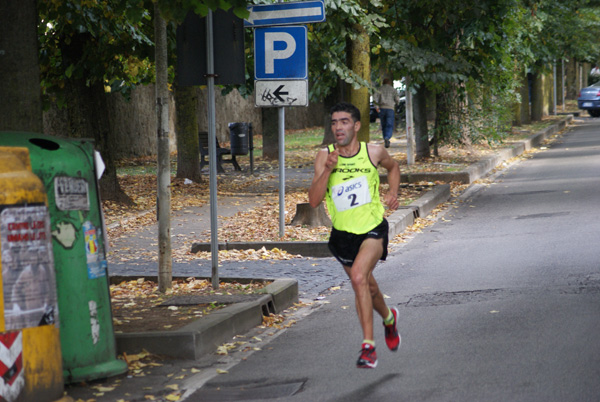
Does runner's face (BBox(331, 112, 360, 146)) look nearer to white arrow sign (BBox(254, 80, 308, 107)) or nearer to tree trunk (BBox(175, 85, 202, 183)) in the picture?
white arrow sign (BBox(254, 80, 308, 107))

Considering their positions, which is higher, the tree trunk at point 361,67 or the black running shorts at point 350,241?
the tree trunk at point 361,67

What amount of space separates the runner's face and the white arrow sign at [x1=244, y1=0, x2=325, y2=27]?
5.14 m

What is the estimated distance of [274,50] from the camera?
1173cm

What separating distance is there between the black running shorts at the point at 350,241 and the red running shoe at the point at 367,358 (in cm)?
70

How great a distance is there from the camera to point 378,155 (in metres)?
6.52

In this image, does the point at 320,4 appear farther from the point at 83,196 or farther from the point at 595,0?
the point at 595,0

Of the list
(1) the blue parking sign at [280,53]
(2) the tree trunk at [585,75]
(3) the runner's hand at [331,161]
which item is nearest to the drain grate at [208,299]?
(3) the runner's hand at [331,161]

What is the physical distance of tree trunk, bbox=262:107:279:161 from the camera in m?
26.4

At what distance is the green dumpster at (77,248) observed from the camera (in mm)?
5746

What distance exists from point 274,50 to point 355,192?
5647mm

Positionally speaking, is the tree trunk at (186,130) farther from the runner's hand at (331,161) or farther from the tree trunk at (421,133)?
the runner's hand at (331,161)

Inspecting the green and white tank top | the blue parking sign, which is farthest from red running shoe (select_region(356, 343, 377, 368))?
the blue parking sign

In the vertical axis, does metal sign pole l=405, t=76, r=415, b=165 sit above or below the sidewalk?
above

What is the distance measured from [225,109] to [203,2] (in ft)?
105
